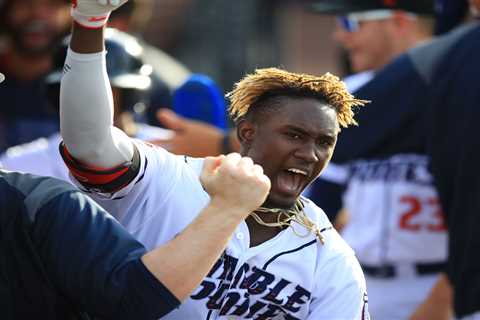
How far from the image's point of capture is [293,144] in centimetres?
280

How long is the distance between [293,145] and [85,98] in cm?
62

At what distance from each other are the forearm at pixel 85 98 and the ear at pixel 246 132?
1.75 ft

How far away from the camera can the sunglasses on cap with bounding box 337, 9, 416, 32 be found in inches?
215

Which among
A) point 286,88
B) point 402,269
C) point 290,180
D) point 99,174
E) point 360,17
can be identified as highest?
point 286,88

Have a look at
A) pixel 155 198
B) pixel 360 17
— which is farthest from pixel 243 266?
pixel 360 17

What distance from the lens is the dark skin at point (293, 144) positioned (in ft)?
9.19

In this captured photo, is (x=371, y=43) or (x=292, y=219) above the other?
(x=292, y=219)

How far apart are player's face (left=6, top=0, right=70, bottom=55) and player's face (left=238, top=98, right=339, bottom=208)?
3.97m

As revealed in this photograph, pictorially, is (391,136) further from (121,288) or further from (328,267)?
(121,288)

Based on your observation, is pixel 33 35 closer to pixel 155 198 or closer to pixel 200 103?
pixel 200 103

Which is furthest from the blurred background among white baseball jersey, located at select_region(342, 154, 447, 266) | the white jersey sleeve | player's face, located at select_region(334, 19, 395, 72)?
the white jersey sleeve

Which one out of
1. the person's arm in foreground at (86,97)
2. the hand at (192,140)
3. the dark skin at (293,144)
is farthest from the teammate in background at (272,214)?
the hand at (192,140)

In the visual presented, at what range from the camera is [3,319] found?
2.30 metres

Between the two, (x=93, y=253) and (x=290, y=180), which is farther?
(x=290, y=180)
